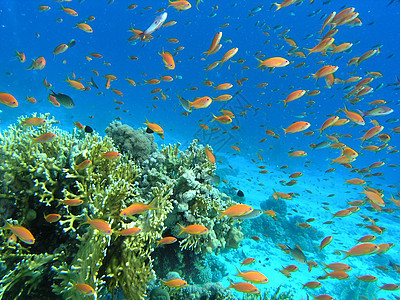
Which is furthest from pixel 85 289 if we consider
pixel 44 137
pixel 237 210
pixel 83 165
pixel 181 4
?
pixel 181 4

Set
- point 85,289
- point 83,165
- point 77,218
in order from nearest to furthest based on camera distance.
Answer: point 85,289 < point 77,218 < point 83,165

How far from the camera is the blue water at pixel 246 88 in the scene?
14.6 metres

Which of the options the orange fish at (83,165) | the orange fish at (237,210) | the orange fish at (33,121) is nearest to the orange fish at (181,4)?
the orange fish at (33,121)

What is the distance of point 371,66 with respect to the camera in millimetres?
73188

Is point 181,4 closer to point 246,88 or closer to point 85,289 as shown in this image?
point 85,289

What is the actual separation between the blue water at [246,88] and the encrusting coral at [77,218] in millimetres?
5499

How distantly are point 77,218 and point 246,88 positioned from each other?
2714 inches

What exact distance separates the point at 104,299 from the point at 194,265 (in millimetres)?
2384

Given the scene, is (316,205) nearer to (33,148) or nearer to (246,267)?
(246,267)

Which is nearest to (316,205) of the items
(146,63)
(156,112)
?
(156,112)

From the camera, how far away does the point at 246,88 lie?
66.1 metres

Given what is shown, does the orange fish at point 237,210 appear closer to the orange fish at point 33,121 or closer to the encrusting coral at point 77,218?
the encrusting coral at point 77,218

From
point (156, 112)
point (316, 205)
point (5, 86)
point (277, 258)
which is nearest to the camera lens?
point (277, 258)

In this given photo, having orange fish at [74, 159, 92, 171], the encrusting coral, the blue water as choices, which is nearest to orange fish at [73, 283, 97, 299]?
the encrusting coral
